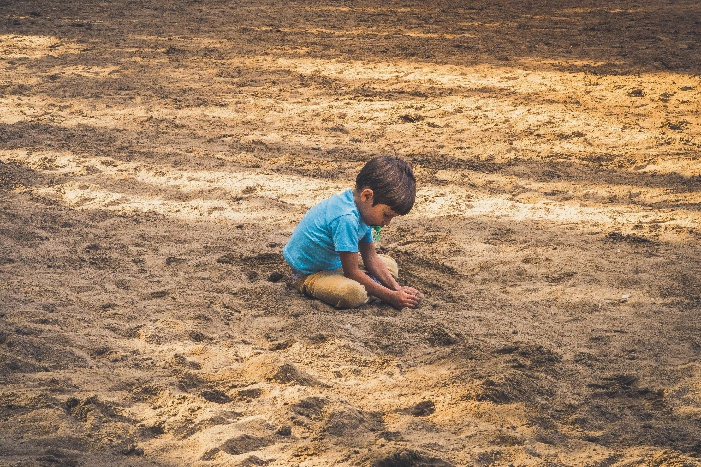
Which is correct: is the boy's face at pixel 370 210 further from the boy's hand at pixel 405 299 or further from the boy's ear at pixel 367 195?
the boy's hand at pixel 405 299

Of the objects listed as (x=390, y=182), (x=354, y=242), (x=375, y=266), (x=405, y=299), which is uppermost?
(x=390, y=182)

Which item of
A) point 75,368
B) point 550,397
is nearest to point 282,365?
point 75,368

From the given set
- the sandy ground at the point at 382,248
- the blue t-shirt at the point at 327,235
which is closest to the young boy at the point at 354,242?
the blue t-shirt at the point at 327,235

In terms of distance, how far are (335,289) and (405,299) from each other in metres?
0.37

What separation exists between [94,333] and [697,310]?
3.01 meters

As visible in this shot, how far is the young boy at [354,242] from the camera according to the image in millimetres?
3916

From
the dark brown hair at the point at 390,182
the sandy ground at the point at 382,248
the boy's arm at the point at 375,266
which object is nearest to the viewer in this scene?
the sandy ground at the point at 382,248

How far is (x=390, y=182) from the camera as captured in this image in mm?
3889

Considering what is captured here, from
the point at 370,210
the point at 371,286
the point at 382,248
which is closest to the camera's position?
the point at 370,210

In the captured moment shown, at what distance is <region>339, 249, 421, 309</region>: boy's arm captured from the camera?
13.3ft

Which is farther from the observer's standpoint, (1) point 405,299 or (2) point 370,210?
(1) point 405,299

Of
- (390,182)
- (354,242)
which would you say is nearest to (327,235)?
(354,242)

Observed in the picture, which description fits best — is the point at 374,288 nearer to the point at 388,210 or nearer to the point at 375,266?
the point at 375,266

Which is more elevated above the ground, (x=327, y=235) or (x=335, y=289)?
(x=327, y=235)
